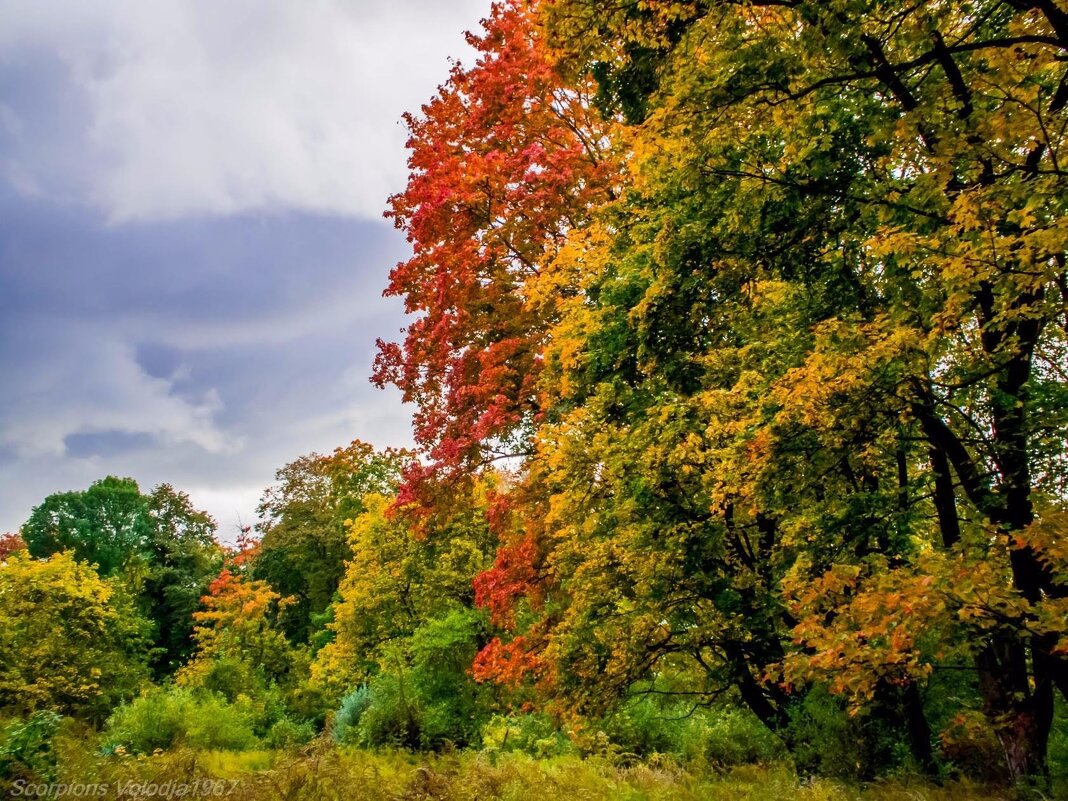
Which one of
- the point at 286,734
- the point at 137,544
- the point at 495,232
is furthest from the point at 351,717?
the point at 137,544

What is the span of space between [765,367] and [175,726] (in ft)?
51.1

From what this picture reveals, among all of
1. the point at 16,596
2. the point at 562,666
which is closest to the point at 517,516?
the point at 562,666

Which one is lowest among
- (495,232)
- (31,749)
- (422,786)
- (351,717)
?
(351,717)

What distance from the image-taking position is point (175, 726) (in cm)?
1390

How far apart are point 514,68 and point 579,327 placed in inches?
195

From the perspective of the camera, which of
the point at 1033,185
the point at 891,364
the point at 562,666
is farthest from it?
the point at 562,666

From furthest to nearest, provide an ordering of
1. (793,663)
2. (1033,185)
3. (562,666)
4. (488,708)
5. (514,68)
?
(488,708) < (514,68) < (562,666) < (793,663) < (1033,185)

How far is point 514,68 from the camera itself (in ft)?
31.2

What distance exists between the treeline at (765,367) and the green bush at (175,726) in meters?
0.27

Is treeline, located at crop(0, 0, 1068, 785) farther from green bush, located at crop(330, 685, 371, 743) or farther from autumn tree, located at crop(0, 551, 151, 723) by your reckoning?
autumn tree, located at crop(0, 551, 151, 723)

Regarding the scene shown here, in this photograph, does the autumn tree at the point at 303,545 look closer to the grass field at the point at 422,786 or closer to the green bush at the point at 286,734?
the green bush at the point at 286,734

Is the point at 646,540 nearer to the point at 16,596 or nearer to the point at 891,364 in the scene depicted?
the point at 891,364

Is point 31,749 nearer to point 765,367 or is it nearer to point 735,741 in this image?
point 765,367

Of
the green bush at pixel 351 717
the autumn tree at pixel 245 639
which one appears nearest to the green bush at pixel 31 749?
the green bush at pixel 351 717
